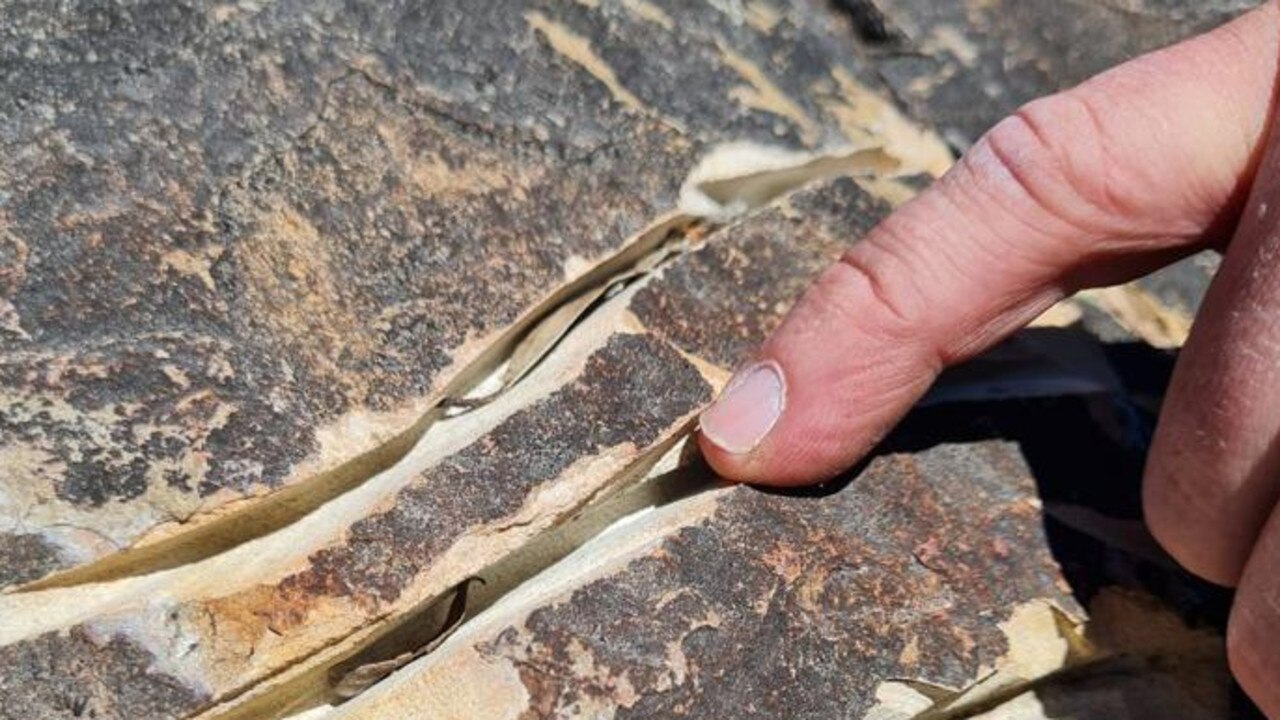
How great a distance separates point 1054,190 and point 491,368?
0.40m

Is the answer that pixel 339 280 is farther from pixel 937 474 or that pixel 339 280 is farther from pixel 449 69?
pixel 937 474

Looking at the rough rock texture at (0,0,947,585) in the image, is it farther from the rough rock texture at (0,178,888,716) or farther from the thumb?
the thumb

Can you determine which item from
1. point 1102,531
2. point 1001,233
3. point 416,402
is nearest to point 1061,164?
point 1001,233

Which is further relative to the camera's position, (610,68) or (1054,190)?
(610,68)

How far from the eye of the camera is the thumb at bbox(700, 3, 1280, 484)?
1.02 m

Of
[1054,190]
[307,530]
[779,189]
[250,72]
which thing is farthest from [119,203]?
[1054,190]

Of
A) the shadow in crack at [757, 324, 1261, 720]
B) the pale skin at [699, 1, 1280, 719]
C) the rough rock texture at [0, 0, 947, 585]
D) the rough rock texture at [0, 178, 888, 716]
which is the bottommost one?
the shadow in crack at [757, 324, 1261, 720]

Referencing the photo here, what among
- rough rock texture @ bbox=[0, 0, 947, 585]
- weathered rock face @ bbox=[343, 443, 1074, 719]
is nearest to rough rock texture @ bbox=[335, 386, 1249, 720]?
weathered rock face @ bbox=[343, 443, 1074, 719]

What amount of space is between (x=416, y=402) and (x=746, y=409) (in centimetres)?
22

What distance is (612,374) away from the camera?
3.38 feet

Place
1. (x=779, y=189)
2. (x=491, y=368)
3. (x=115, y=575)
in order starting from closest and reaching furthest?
(x=115, y=575) → (x=491, y=368) → (x=779, y=189)

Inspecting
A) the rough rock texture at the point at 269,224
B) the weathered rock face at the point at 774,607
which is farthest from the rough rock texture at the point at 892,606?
the rough rock texture at the point at 269,224

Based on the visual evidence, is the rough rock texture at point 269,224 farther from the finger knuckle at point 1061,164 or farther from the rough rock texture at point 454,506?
the finger knuckle at point 1061,164

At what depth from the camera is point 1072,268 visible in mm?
1063
